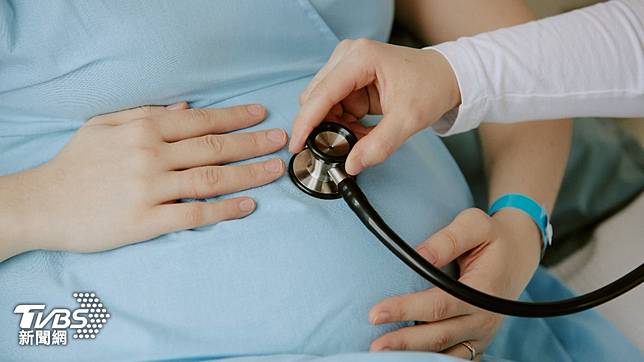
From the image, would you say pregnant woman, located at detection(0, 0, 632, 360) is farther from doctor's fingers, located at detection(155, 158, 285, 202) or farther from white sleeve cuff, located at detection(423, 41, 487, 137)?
white sleeve cuff, located at detection(423, 41, 487, 137)

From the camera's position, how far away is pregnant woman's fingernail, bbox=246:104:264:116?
0.85m

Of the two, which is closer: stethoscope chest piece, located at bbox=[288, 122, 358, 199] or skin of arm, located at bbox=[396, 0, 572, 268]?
stethoscope chest piece, located at bbox=[288, 122, 358, 199]

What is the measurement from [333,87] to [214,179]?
0.18m

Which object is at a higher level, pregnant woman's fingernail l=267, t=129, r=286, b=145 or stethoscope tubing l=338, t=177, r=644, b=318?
pregnant woman's fingernail l=267, t=129, r=286, b=145

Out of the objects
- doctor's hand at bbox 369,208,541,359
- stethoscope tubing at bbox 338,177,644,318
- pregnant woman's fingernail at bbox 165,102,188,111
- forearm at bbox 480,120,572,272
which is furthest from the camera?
forearm at bbox 480,120,572,272

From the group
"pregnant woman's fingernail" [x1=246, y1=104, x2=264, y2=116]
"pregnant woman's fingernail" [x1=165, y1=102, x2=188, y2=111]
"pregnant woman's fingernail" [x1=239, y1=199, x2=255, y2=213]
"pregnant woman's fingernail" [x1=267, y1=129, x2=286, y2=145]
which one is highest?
"pregnant woman's fingernail" [x1=165, y1=102, x2=188, y2=111]

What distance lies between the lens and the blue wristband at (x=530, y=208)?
93 centimetres

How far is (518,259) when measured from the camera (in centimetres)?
88

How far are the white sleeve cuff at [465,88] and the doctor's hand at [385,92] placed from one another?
0.4 inches

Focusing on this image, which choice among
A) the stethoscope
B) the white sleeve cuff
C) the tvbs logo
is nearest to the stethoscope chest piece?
the stethoscope

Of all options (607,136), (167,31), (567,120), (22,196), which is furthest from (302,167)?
(607,136)

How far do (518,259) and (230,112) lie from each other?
0.42 metres

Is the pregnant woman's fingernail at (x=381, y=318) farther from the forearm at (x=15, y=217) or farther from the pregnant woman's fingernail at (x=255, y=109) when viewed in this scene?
the forearm at (x=15, y=217)

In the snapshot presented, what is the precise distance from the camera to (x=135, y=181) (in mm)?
777
